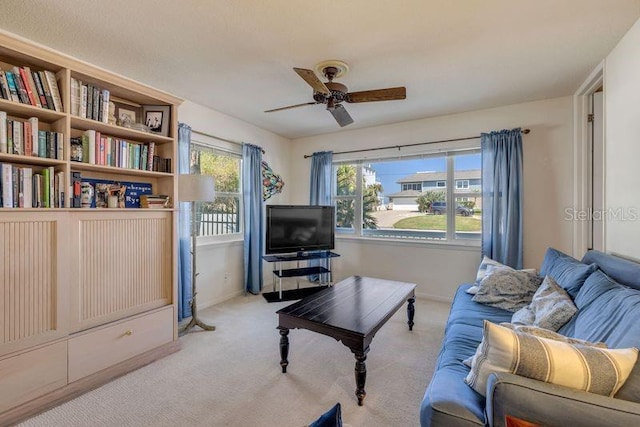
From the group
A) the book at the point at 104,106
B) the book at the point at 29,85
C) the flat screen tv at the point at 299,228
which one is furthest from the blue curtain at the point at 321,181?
the book at the point at 29,85

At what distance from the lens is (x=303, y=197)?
15.5 ft

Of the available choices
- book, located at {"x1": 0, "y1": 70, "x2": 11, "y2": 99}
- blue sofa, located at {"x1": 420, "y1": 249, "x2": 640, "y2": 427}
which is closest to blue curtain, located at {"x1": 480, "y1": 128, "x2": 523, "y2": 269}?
blue sofa, located at {"x1": 420, "y1": 249, "x2": 640, "y2": 427}

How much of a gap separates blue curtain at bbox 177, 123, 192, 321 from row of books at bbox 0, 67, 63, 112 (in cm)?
115

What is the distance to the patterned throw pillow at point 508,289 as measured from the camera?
2.15 meters

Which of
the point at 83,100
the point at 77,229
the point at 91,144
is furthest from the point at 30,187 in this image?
the point at 83,100

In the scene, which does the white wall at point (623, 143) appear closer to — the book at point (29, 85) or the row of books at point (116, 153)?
the row of books at point (116, 153)

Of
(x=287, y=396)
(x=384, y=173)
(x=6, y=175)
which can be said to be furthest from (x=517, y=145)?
(x=6, y=175)

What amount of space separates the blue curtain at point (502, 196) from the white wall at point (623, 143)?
3.04 ft

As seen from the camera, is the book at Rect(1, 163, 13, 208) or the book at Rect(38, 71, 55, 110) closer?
the book at Rect(1, 163, 13, 208)

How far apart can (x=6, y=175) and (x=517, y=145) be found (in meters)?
4.36

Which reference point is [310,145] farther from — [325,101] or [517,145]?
[517,145]

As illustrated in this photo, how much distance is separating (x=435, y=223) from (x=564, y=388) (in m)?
3.08

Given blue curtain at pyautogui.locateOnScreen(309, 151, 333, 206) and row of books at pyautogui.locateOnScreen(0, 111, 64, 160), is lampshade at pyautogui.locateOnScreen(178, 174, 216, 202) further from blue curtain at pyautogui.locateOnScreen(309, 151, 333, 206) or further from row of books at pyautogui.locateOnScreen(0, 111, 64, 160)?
blue curtain at pyautogui.locateOnScreen(309, 151, 333, 206)

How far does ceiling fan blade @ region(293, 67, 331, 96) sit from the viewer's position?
74.0 inches
